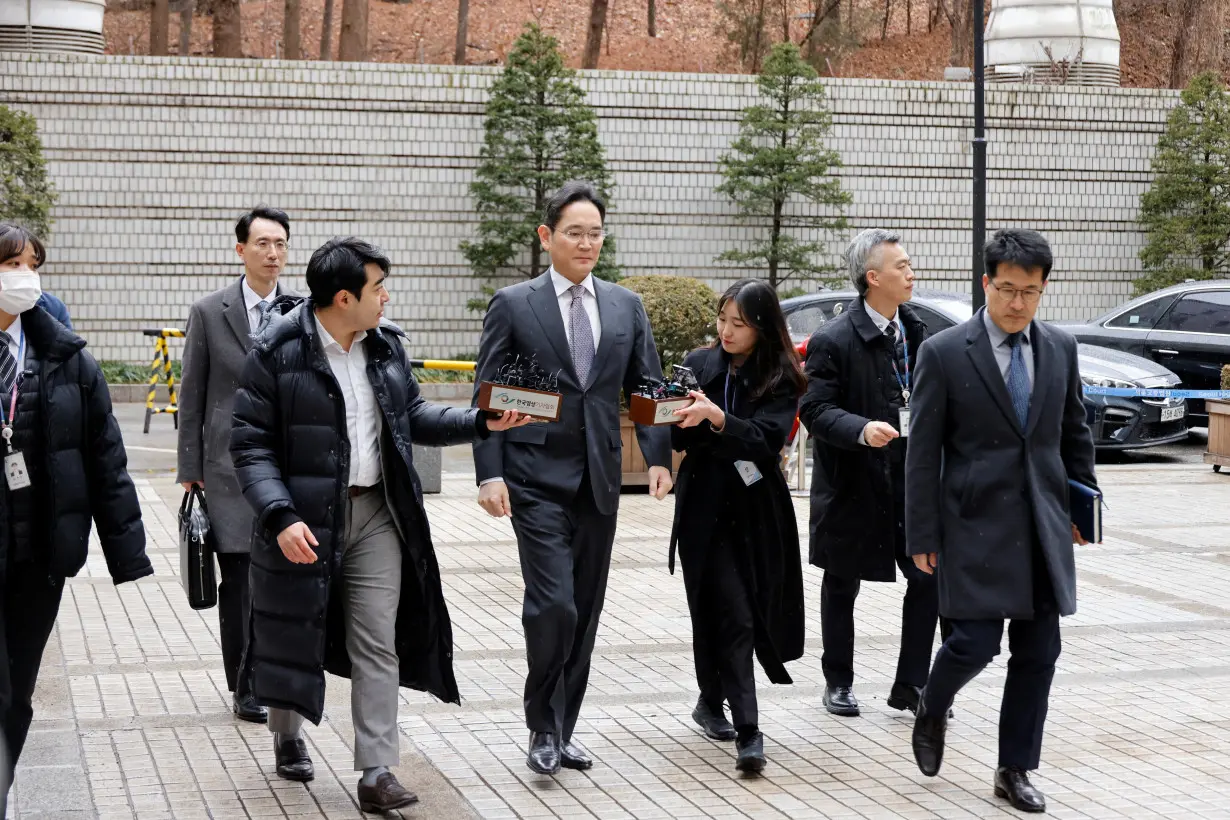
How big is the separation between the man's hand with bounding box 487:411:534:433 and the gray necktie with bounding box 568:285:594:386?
51 cm

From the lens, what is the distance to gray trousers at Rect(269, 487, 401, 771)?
5102mm

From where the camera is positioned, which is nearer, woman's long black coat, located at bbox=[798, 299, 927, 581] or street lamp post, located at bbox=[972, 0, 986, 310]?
woman's long black coat, located at bbox=[798, 299, 927, 581]

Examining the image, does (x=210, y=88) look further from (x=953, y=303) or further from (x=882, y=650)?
(x=882, y=650)

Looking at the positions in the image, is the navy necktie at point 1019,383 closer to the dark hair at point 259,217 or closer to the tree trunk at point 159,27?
the dark hair at point 259,217

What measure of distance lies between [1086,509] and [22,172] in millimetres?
19323

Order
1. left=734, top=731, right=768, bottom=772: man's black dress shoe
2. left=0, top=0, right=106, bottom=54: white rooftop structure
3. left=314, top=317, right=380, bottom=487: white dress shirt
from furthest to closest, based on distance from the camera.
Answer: left=0, top=0, right=106, bottom=54: white rooftop structure
left=734, top=731, right=768, bottom=772: man's black dress shoe
left=314, top=317, right=380, bottom=487: white dress shirt

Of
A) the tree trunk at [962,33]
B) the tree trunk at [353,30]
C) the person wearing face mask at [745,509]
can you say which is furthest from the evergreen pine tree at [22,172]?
the tree trunk at [962,33]

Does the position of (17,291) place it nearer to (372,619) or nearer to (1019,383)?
(372,619)

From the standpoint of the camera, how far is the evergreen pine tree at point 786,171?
24.5 metres

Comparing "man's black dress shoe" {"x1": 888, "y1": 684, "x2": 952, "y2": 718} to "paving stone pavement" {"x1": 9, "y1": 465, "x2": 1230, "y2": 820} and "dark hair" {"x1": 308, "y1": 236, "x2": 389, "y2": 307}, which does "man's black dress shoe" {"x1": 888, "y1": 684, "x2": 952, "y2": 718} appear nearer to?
"paving stone pavement" {"x1": 9, "y1": 465, "x2": 1230, "y2": 820}

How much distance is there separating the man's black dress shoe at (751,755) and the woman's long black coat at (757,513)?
421 millimetres

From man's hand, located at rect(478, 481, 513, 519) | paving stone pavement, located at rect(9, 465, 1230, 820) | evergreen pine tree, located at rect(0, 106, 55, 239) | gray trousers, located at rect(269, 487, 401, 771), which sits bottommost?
paving stone pavement, located at rect(9, 465, 1230, 820)

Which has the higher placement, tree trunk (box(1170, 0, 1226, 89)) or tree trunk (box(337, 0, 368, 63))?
tree trunk (box(1170, 0, 1226, 89))

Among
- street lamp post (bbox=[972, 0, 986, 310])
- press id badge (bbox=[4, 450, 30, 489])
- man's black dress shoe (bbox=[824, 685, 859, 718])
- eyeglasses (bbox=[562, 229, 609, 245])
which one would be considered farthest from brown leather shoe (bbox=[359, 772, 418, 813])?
street lamp post (bbox=[972, 0, 986, 310])
